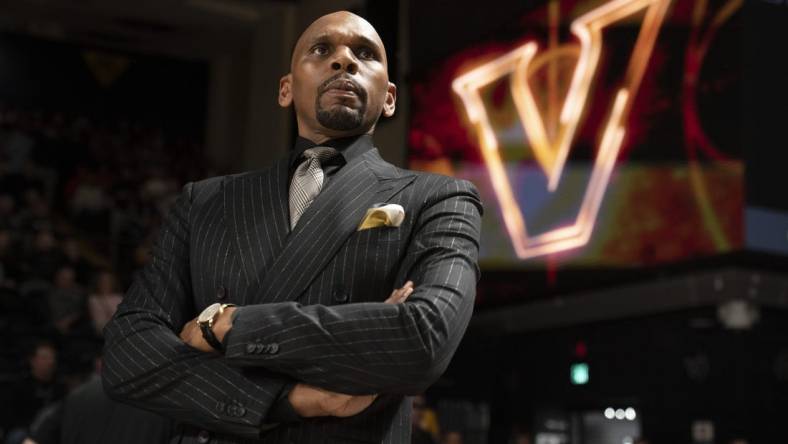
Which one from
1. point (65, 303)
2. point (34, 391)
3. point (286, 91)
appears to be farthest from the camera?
point (65, 303)

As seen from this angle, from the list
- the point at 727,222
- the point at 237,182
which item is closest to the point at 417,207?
the point at 237,182

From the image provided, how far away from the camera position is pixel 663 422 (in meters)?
10.4

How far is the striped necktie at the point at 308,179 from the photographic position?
6.34 feet

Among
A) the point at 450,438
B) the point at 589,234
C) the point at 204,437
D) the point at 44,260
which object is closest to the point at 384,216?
the point at 204,437

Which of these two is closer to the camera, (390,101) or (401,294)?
(401,294)

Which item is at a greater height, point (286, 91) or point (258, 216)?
point (286, 91)

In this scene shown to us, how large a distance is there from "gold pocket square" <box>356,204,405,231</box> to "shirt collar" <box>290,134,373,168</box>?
0.68 feet

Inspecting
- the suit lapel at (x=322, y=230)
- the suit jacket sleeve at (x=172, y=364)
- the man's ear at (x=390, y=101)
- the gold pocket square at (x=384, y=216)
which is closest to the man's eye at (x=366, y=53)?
the man's ear at (x=390, y=101)

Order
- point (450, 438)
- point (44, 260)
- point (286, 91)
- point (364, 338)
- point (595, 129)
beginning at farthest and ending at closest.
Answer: point (44, 260), point (450, 438), point (595, 129), point (286, 91), point (364, 338)

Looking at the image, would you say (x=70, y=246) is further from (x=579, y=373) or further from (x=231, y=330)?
(x=231, y=330)

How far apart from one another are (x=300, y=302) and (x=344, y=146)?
35cm

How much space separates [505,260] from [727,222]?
2689mm

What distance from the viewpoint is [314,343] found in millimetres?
1610

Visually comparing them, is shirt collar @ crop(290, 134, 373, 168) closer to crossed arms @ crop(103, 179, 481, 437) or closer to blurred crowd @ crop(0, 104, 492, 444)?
crossed arms @ crop(103, 179, 481, 437)
